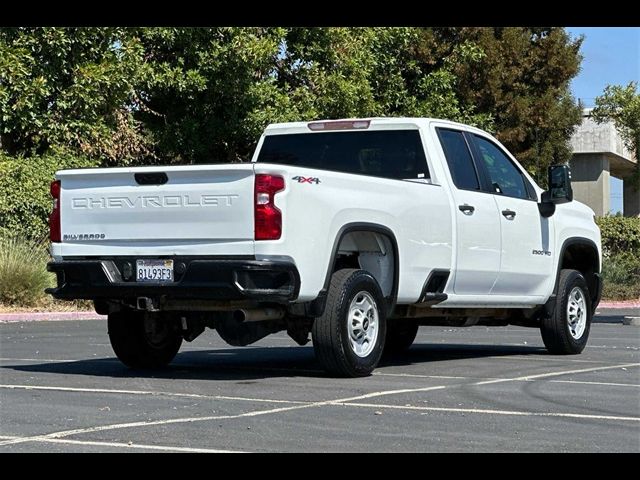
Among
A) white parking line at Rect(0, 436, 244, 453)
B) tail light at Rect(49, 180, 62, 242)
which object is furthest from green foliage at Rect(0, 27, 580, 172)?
white parking line at Rect(0, 436, 244, 453)

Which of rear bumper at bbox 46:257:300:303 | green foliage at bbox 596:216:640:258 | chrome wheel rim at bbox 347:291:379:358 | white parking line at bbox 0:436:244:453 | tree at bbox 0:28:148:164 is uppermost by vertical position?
tree at bbox 0:28:148:164

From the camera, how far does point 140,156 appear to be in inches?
1159

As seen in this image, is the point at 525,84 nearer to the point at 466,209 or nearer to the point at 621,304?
the point at 621,304

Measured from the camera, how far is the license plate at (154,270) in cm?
1045

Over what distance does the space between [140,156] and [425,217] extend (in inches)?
733

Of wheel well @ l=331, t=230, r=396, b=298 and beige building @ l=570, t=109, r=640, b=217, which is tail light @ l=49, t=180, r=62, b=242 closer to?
wheel well @ l=331, t=230, r=396, b=298

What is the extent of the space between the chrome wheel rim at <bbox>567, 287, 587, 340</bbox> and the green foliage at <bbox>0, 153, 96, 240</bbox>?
12.7 meters

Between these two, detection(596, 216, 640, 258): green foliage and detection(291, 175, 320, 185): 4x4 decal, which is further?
detection(596, 216, 640, 258): green foliage

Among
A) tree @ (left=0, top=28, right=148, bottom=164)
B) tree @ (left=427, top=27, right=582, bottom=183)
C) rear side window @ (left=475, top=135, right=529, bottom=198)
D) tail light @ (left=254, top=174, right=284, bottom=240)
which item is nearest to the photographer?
tail light @ (left=254, top=174, right=284, bottom=240)

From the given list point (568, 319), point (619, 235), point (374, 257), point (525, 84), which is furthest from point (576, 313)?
point (525, 84)

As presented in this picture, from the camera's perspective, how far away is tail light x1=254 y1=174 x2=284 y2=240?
1005cm

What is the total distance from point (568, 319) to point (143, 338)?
4.59 metres
